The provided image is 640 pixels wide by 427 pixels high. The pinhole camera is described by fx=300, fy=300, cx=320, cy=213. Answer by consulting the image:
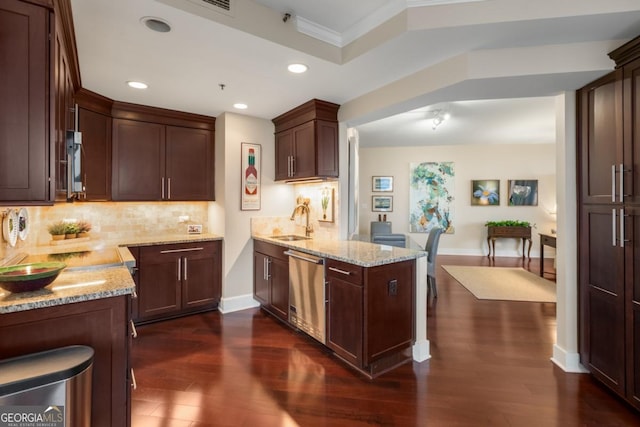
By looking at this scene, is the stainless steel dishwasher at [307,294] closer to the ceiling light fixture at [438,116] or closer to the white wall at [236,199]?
the white wall at [236,199]

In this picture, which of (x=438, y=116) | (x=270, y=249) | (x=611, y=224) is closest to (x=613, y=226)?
(x=611, y=224)

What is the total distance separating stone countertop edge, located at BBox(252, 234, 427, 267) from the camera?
2.27m

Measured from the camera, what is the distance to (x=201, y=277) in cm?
358

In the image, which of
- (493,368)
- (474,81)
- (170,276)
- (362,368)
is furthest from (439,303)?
(170,276)

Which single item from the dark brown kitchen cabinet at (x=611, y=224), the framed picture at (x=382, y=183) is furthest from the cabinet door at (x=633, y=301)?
the framed picture at (x=382, y=183)

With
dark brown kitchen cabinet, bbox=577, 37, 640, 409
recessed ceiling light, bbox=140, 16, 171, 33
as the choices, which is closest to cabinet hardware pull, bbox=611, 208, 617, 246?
dark brown kitchen cabinet, bbox=577, 37, 640, 409

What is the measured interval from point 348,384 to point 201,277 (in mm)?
2181

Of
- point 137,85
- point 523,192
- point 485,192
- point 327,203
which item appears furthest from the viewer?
point 485,192

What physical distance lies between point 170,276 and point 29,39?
8.23ft

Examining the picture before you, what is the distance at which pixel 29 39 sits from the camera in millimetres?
1406

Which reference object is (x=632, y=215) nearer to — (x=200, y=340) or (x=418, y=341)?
(x=418, y=341)

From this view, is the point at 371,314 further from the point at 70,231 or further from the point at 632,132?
the point at 70,231

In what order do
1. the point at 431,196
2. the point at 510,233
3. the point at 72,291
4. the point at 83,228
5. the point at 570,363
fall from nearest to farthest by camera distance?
the point at 72,291 → the point at 570,363 → the point at 83,228 → the point at 510,233 → the point at 431,196

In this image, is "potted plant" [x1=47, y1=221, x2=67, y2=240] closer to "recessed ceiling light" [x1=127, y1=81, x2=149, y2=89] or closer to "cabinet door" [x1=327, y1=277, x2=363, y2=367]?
"recessed ceiling light" [x1=127, y1=81, x2=149, y2=89]
